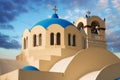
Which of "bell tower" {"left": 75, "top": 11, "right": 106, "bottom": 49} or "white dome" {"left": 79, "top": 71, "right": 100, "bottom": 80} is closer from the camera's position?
"white dome" {"left": 79, "top": 71, "right": 100, "bottom": 80}

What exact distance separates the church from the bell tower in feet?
1.09

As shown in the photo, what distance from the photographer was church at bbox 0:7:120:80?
18484 mm

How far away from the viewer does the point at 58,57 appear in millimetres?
22078

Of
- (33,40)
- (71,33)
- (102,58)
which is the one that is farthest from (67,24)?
(102,58)

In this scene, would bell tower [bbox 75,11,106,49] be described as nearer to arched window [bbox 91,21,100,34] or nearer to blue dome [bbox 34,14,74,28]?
arched window [bbox 91,21,100,34]

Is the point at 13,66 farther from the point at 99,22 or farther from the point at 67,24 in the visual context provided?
the point at 99,22

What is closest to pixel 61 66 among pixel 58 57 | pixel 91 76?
pixel 58 57

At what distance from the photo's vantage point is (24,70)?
1811 centimetres

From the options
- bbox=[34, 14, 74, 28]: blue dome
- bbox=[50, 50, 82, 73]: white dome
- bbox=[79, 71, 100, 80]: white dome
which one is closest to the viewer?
bbox=[79, 71, 100, 80]: white dome

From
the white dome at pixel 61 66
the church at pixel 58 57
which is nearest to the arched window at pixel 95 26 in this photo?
the church at pixel 58 57

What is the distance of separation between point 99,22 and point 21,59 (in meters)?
9.55

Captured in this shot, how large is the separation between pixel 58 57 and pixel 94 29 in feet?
29.9

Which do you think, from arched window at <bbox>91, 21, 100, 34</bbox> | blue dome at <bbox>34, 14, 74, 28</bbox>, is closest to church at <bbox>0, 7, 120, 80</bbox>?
blue dome at <bbox>34, 14, 74, 28</bbox>

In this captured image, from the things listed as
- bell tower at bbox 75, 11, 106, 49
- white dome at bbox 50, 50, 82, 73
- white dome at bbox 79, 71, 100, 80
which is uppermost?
bell tower at bbox 75, 11, 106, 49
